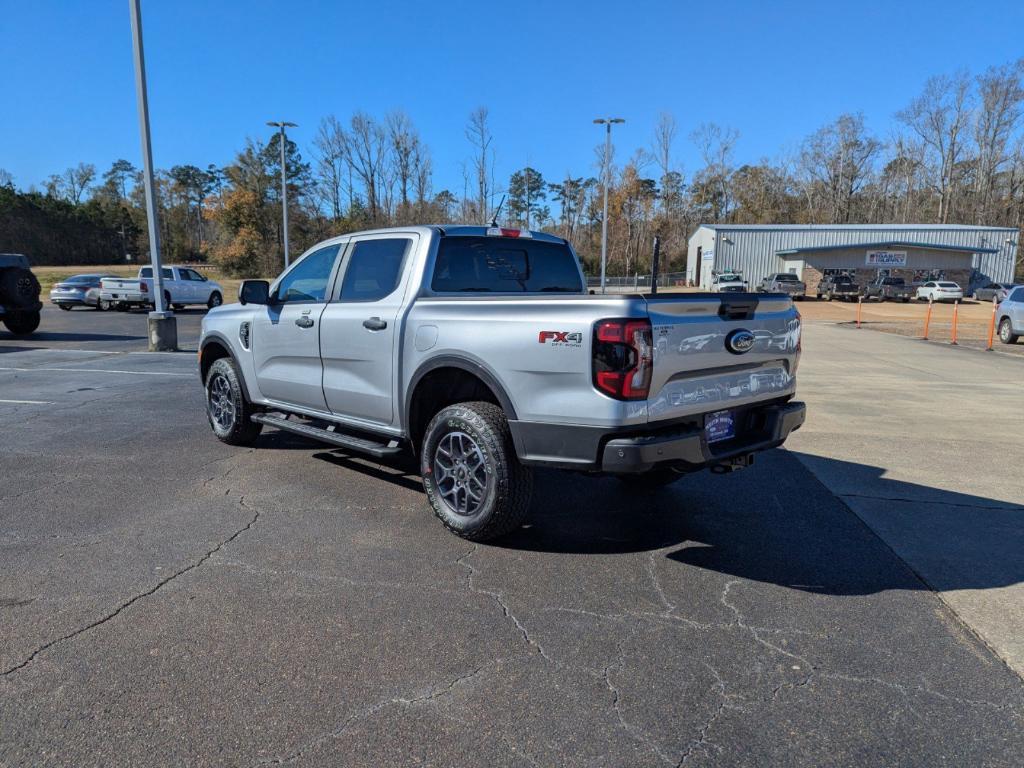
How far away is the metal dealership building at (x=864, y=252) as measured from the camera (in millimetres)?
50688

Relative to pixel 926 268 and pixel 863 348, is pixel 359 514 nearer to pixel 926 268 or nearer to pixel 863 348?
pixel 863 348

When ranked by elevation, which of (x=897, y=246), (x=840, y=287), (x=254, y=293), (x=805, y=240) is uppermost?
(x=805, y=240)

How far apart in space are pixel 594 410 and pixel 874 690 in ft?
5.49

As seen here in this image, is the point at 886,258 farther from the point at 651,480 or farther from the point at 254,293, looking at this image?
the point at 254,293

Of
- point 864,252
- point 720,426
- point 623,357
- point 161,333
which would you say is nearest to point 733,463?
point 720,426

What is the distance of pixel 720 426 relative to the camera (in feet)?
12.9

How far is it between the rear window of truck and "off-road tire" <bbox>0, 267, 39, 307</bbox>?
14.8 meters

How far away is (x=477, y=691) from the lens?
8.84 ft

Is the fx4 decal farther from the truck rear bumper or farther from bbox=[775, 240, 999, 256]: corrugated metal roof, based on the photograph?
bbox=[775, 240, 999, 256]: corrugated metal roof

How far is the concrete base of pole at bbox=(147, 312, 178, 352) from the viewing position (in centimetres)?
1431

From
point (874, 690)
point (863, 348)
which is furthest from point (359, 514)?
point (863, 348)

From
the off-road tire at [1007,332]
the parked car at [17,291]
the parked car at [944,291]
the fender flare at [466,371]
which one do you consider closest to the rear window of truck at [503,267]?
the fender flare at [466,371]

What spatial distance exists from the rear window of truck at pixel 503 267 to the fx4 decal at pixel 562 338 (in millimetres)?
1291

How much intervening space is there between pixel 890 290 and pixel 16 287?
160 feet
